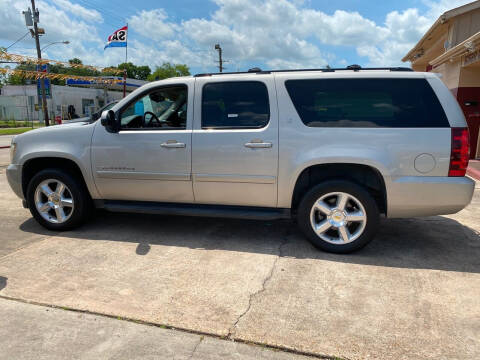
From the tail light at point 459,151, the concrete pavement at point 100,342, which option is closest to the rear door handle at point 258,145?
the tail light at point 459,151

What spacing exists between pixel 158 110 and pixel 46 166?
170 centimetres

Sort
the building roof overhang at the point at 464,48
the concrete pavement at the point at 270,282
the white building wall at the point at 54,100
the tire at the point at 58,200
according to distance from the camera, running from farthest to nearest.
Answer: the white building wall at the point at 54,100 → the building roof overhang at the point at 464,48 → the tire at the point at 58,200 → the concrete pavement at the point at 270,282

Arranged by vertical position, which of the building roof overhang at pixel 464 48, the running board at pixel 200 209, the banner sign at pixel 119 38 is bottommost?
the running board at pixel 200 209

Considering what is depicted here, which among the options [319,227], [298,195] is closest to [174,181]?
[298,195]

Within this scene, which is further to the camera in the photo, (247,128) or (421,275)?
(247,128)

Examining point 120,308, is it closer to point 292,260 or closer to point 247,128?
point 292,260

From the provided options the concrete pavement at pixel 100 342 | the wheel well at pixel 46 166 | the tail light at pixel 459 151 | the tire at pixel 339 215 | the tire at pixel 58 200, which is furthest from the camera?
the wheel well at pixel 46 166

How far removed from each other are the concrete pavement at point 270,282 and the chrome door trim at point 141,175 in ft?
2.50

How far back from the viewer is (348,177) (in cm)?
391

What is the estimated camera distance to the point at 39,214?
467 centimetres

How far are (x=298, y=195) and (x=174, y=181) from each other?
1454 millimetres

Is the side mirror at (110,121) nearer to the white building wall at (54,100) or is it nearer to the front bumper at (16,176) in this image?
the front bumper at (16,176)

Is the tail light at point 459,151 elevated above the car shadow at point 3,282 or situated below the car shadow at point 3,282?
above

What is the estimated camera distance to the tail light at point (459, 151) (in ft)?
11.4
